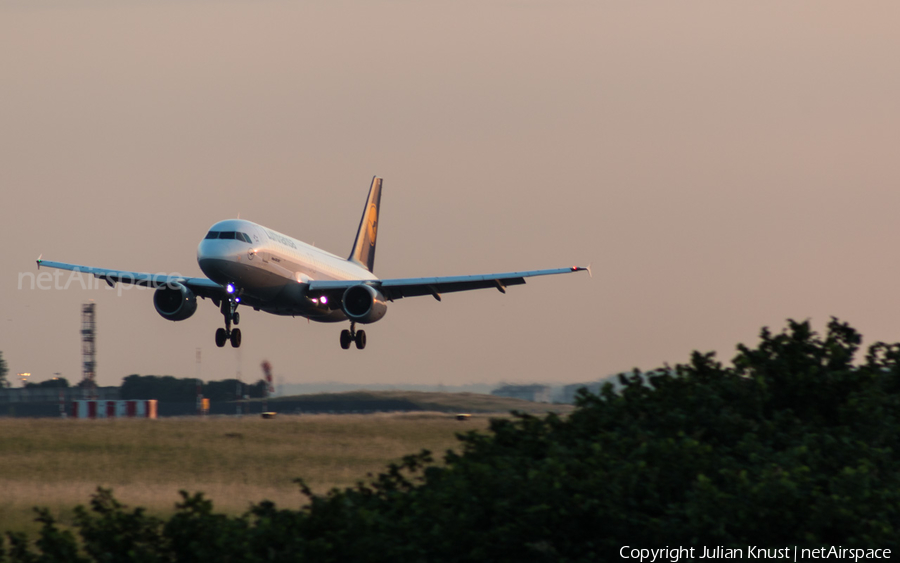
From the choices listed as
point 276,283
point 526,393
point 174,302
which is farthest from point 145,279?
point 526,393

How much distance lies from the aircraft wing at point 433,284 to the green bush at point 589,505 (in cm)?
2890

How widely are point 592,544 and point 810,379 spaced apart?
163 inches

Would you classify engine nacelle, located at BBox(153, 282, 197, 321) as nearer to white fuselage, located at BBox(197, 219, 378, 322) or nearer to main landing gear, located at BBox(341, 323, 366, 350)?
white fuselage, located at BBox(197, 219, 378, 322)

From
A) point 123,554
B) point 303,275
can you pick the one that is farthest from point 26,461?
point 123,554

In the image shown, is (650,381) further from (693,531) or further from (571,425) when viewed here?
(693,531)

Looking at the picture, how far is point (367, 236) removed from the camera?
5962cm

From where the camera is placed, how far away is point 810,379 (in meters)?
11.2

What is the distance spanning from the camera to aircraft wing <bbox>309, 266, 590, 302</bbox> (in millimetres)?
40875

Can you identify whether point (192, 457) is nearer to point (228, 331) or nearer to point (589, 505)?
point (228, 331)

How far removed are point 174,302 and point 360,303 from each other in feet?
26.9

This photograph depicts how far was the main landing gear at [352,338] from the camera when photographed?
155ft

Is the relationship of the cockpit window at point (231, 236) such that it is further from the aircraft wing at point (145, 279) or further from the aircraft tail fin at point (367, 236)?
the aircraft tail fin at point (367, 236)

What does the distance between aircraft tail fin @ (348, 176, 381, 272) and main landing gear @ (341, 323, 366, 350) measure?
9.82 m

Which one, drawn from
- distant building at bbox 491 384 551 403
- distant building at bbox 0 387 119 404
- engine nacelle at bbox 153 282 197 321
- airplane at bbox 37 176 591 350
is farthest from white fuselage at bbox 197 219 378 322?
distant building at bbox 0 387 119 404
